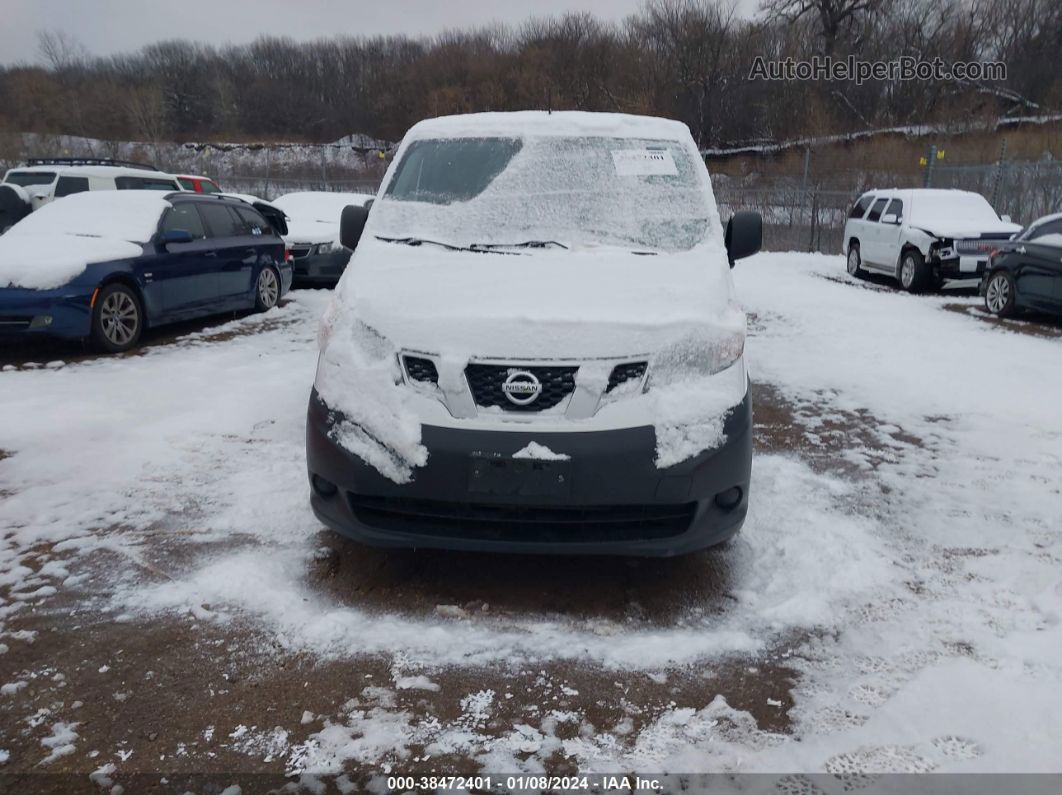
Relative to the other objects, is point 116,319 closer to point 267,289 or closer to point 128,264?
point 128,264

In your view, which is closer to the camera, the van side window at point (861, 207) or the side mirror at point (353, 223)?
the side mirror at point (353, 223)

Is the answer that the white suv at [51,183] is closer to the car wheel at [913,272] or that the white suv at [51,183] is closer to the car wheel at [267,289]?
the car wheel at [267,289]

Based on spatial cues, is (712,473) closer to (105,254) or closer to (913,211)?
(105,254)

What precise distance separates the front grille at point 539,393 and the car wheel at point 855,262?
47.4ft

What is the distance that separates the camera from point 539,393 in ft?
9.93

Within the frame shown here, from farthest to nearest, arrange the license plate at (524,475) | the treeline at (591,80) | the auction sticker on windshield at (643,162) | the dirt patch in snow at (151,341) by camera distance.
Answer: the treeline at (591,80) < the dirt patch in snow at (151,341) < the auction sticker on windshield at (643,162) < the license plate at (524,475)

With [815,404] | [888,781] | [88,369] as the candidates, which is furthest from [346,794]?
[88,369]

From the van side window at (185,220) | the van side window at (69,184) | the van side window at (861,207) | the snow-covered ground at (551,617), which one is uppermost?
the van side window at (69,184)

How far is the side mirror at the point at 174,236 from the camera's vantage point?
8242mm

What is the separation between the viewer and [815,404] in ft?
21.1

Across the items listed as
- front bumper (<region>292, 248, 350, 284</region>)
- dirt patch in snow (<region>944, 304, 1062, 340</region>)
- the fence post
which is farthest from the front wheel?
front bumper (<region>292, 248, 350, 284</region>)

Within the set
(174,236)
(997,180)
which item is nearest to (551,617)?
(174,236)

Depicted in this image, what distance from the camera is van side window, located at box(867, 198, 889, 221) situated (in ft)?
49.5

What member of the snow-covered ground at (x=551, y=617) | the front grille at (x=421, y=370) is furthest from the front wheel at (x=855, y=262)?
the front grille at (x=421, y=370)
